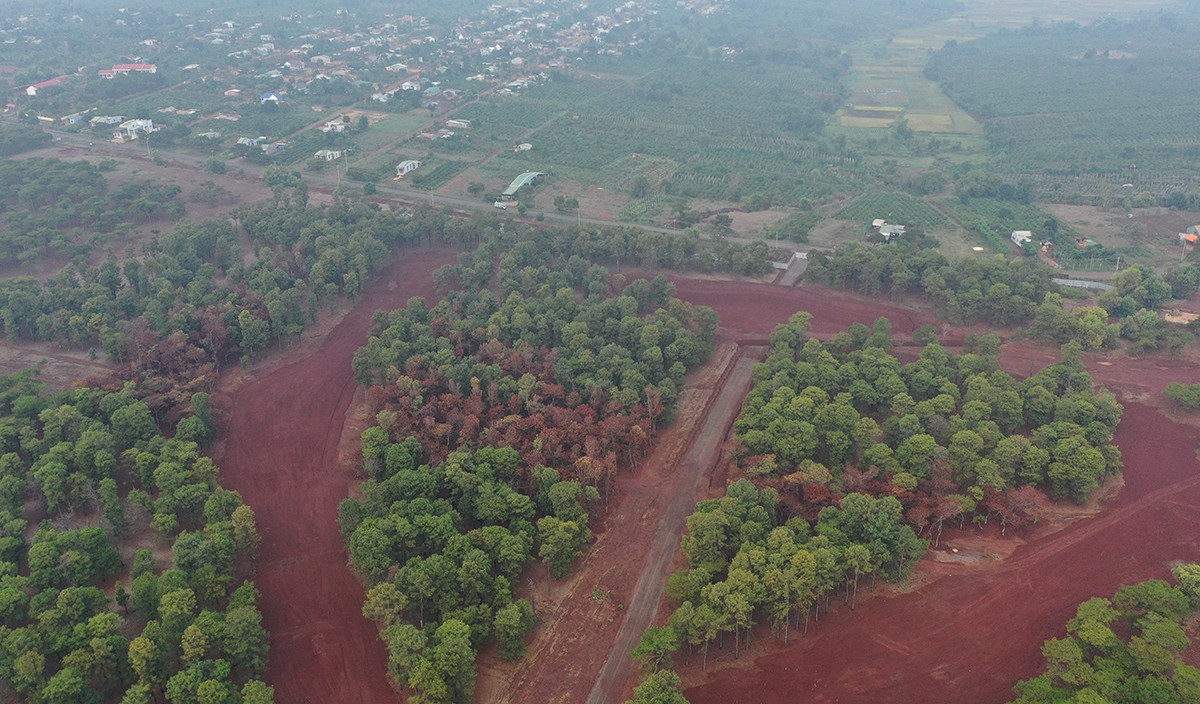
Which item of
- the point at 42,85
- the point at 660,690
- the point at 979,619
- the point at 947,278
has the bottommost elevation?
the point at 979,619

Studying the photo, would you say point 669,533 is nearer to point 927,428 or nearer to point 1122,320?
point 927,428

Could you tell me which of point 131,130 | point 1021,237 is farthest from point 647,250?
point 131,130

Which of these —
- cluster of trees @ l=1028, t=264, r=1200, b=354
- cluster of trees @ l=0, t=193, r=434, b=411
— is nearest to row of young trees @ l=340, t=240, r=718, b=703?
cluster of trees @ l=0, t=193, r=434, b=411

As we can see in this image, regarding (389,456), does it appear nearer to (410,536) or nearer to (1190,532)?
(410,536)

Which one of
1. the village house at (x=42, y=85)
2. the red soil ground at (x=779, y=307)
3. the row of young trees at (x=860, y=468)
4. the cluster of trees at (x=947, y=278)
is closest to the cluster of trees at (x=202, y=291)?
the red soil ground at (x=779, y=307)

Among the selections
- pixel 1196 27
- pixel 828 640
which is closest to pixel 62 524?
pixel 828 640

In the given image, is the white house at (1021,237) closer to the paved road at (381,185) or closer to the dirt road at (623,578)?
the paved road at (381,185)
